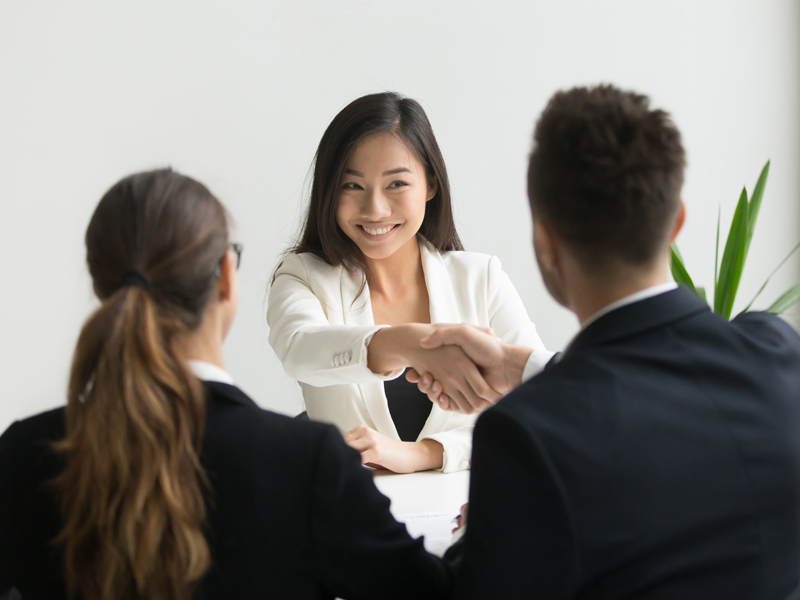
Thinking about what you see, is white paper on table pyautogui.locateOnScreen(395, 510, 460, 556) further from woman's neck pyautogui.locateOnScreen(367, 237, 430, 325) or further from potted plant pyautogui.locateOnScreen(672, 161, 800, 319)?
potted plant pyautogui.locateOnScreen(672, 161, 800, 319)

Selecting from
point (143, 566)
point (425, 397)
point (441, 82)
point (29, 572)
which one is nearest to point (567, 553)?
point (143, 566)

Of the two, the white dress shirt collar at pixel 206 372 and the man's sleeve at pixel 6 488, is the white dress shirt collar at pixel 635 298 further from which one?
the man's sleeve at pixel 6 488

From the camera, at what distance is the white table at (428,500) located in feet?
4.29

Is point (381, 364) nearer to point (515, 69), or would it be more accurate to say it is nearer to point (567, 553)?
point (567, 553)

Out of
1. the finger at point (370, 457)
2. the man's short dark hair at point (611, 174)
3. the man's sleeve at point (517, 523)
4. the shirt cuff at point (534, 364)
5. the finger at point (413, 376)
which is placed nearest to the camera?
the man's sleeve at point (517, 523)

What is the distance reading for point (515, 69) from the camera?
3.41 metres

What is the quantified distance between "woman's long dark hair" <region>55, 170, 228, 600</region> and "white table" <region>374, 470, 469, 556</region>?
1.62ft

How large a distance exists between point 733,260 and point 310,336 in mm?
1653

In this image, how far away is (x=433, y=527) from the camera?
1.34 m

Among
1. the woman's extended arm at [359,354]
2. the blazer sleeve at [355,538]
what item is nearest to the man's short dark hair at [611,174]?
the blazer sleeve at [355,538]

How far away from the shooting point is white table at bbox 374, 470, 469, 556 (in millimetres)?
1309

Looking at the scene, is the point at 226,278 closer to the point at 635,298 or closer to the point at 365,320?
the point at 635,298

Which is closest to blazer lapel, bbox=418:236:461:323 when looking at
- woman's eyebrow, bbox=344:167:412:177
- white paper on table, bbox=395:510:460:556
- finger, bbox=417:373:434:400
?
woman's eyebrow, bbox=344:167:412:177

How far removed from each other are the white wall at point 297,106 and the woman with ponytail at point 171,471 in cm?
198
